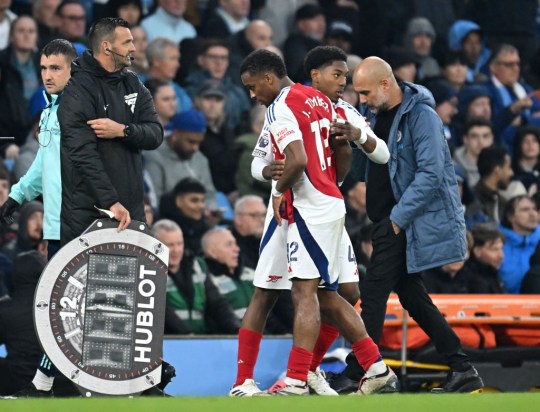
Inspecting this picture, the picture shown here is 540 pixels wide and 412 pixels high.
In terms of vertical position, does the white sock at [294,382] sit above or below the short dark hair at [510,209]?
below

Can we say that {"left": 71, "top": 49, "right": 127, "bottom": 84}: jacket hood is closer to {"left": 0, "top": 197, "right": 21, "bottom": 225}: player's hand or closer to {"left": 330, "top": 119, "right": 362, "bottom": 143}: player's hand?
{"left": 0, "top": 197, "right": 21, "bottom": 225}: player's hand

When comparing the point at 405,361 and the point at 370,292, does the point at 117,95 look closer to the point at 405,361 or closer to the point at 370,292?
the point at 370,292

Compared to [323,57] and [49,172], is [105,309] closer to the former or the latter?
[49,172]

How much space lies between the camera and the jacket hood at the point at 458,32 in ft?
55.5

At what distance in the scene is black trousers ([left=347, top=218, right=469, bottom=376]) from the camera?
29.9 ft

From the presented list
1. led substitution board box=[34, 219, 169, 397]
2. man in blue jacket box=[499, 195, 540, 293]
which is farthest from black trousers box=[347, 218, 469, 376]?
man in blue jacket box=[499, 195, 540, 293]

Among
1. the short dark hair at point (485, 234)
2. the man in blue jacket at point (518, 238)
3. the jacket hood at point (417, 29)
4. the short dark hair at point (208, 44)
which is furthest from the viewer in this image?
the jacket hood at point (417, 29)

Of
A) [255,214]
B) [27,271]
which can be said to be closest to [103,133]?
[27,271]

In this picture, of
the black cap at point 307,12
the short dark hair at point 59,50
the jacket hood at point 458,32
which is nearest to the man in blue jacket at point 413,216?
the short dark hair at point 59,50

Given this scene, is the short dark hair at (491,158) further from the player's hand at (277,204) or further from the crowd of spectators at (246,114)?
the player's hand at (277,204)

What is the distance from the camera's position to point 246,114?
47.2ft

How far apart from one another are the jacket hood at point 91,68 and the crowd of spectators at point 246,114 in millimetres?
2932

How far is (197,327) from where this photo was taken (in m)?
11.8

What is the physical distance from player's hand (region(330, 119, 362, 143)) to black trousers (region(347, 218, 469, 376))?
83cm
